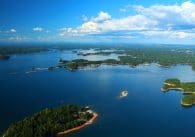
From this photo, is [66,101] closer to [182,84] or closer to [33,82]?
[33,82]

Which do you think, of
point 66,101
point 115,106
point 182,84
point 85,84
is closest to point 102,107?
point 115,106

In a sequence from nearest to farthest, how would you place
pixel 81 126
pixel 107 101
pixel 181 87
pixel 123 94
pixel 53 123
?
pixel 53 123, pixel 81 126, pixel 107 101, pixel 123 94, pixel 181 87

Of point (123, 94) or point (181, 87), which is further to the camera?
point (181, 87)

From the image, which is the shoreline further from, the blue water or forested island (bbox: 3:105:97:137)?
the blue water

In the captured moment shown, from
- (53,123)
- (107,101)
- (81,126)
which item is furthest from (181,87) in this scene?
(53,123)

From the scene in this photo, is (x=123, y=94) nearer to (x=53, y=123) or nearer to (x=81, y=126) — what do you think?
(x=81, y=126)
